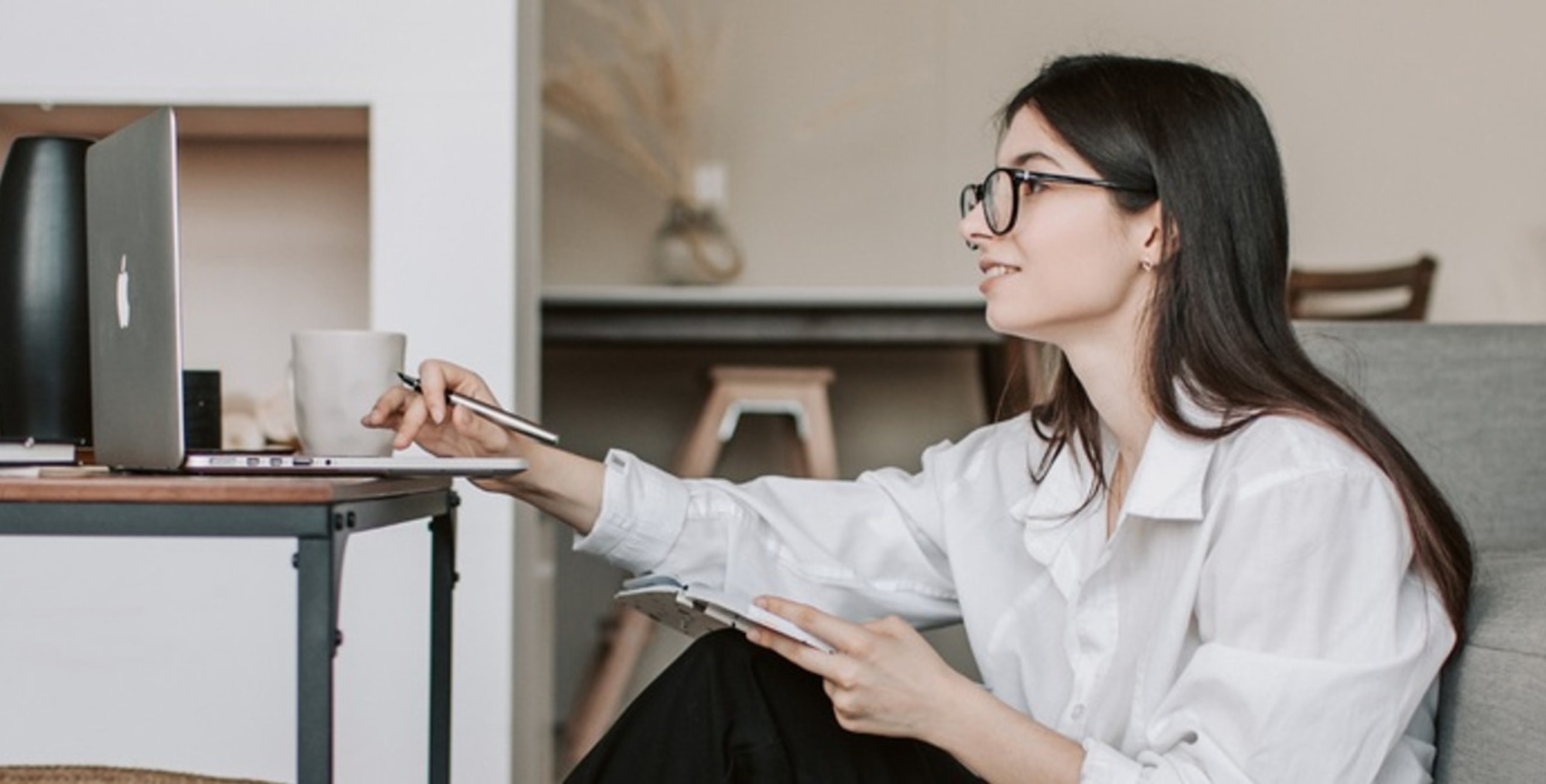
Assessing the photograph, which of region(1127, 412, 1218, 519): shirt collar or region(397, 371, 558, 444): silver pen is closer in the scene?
region(1127, 412, 1218, 519): shirt collar

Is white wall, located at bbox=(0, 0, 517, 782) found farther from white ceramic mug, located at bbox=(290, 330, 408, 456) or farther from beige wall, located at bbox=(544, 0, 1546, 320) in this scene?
beige wall, located at bbox=(544, 0, 1546, 320)

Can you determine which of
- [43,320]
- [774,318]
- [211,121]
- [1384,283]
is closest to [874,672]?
[43,320]

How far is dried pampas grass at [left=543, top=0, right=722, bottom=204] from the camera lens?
3.83 metres

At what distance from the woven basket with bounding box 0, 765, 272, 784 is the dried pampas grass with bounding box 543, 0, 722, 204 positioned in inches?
99.6

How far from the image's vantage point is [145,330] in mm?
1160

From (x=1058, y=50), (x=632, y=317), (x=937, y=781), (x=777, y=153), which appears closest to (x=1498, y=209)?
(x=1058, y=50)

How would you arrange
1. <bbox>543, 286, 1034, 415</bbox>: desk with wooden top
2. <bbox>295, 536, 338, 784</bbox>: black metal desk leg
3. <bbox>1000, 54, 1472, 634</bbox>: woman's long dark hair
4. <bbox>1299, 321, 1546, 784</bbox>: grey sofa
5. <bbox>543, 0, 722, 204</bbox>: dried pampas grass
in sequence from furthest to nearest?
<bbox>543, 0, 722, 204</bbox>: dried pampas grass → <bbox>543, 286, 1034, 415</bbox>: desk with wooden top → <bbox>1299, 321, 1546, 784</bbox>: grey sofa → <bbox>1000, 54, 1472, 634</bbox>: woman's long dark hair → <bbox>295, 536, 338, 784</bbox>: black metal desk leg

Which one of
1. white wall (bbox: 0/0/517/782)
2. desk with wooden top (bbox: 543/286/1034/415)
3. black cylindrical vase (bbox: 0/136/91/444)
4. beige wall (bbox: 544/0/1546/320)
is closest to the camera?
black cylindrical vase (bbox: 0/136/91/444)

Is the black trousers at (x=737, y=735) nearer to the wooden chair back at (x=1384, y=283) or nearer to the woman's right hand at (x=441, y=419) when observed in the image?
the woman's right hand at (x=441, y=419)

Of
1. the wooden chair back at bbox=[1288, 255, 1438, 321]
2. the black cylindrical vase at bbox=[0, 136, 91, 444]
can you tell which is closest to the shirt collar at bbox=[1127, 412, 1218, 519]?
the black cylindrical vase at bbox=[0, 136, 91, 444]

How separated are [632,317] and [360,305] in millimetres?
840

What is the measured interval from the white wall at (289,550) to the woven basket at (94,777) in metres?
0.70

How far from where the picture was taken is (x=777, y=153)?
416 cm

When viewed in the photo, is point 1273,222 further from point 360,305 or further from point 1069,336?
point 360,305
